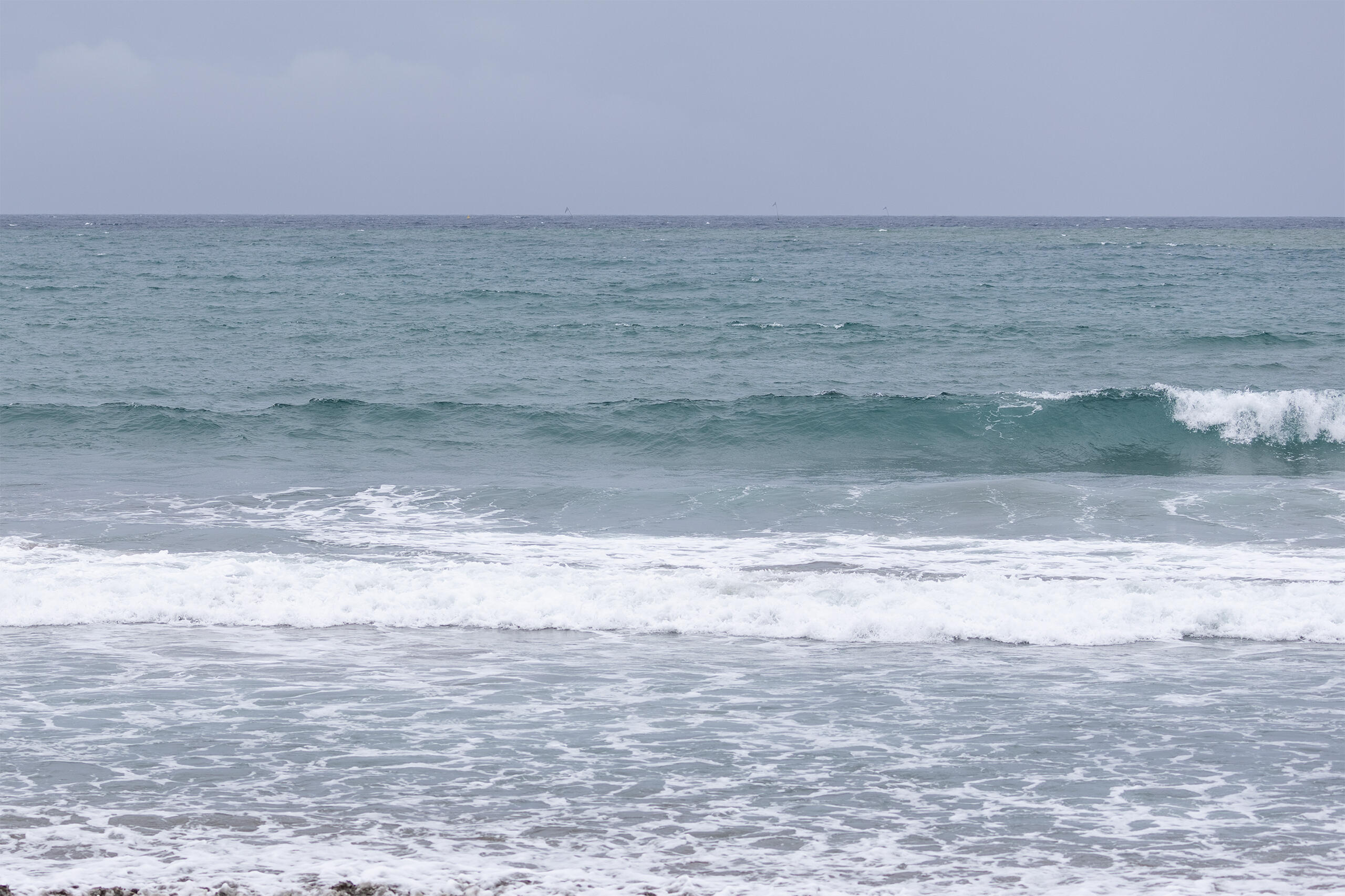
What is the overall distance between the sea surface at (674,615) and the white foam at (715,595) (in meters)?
0.06

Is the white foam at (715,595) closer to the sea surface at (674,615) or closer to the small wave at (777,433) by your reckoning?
the sea surface at (674,615)

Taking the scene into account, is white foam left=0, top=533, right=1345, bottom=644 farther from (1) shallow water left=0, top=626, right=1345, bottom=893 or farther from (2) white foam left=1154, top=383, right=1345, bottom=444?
(2) white foam left=1154, top=383, right=1345, bottom=444

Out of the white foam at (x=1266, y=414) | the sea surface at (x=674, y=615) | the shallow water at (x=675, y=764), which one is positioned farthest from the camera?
the white foam at (x=1266, y=414)

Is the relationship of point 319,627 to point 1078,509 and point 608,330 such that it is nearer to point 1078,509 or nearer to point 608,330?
point 1078,509

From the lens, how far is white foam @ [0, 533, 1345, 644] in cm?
1086

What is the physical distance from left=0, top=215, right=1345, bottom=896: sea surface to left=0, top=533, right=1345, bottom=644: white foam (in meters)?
0.06

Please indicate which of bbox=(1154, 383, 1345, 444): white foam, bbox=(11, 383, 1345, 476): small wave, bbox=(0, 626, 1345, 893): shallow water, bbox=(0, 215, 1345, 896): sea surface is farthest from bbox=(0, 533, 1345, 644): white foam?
bbox=(1154, 383, 1345, 444): white foam

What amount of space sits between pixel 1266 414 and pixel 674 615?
1509 centimetres

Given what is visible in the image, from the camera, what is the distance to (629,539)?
47.6ft

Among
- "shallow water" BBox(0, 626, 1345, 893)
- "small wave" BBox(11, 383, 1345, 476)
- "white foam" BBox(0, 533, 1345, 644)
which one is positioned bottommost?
"shallow water" BBox(0, 626, 1345, 893)

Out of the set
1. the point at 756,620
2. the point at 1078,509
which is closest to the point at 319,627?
the point at 756,620

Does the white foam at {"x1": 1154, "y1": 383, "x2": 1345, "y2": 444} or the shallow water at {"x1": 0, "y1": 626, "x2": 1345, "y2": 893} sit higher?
the white foam at {"x1": 1154, "y1": 383, "x2": 1345, "y2": 444}

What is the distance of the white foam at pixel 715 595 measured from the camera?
428 inches

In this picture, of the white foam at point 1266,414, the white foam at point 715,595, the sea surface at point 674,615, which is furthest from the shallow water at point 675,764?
the white foam at point 1266,414
